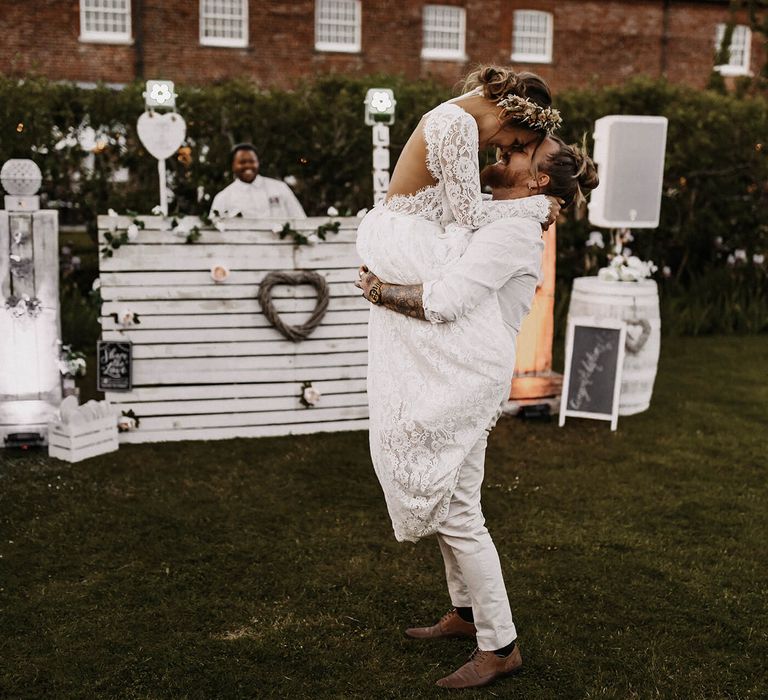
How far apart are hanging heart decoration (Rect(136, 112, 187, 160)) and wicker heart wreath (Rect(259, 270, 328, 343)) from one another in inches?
51.4

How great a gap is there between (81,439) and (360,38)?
18009 millimetres

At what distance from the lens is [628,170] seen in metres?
6.75

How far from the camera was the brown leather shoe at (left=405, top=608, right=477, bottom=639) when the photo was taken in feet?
10.8

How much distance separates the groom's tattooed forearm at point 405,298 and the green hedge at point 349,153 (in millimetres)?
A: 6157

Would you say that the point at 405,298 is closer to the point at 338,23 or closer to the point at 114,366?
the point at 114,366

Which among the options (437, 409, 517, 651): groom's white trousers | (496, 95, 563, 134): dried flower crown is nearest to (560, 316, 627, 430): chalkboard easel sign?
(437, 409, 517, 651): groom's white trousers

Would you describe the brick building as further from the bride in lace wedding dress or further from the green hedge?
the bride in lace wedding dress

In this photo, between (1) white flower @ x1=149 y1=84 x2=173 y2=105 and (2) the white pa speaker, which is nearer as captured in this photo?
(1) white flower @ x1=149 y1=84 x2=173 y2=105

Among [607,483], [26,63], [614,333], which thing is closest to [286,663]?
[607,483]

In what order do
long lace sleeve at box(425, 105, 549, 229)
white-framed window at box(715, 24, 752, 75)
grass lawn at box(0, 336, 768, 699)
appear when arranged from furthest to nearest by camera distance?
white-framed window at box(715, 24, 752, 75), grass lawn at box(0, 336, 768, 699), long lace sleeve at box(425, 105, 549, 229)

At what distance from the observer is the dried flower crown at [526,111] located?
2672 millimetres

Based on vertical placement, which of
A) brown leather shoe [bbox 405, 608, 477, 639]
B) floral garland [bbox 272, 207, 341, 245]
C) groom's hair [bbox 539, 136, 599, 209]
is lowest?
brown leather shoe [bbox 405, 608, 477, 639]

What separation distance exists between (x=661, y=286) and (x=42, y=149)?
21.7ft

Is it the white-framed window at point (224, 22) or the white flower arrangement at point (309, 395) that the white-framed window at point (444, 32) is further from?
the white flower arrangement at point (309, 395)
